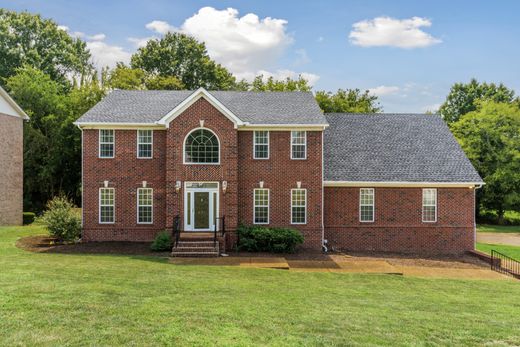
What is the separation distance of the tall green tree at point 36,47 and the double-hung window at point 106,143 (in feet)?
107

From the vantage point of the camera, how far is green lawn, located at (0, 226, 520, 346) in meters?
7.07

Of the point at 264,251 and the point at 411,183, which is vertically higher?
the point at 411,183

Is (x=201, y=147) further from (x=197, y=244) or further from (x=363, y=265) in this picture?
Answer: (x=363, y=265)

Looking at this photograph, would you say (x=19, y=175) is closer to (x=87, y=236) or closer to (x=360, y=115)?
(x=87, y=236)

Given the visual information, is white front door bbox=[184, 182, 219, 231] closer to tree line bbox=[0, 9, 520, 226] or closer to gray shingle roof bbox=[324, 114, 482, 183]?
gray shingle roof bbox=[324, 114, 482, 183]

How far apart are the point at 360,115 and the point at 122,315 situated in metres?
20.6

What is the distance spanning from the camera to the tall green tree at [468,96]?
54.2 m

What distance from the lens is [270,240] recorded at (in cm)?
1936

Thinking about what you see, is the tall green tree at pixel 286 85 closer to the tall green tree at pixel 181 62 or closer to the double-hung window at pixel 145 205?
the tall green tree at pixel 181 62

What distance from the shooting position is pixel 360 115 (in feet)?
84.2

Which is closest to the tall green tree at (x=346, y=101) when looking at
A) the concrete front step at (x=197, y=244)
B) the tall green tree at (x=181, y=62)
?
the tall green tree at (x=181, y=62)

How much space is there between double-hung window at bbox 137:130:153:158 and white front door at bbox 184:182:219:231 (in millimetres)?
2710

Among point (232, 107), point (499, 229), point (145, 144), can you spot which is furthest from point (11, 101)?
point (499, 229)

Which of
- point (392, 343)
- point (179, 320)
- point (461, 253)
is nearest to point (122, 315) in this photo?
point (179, 320)
